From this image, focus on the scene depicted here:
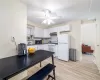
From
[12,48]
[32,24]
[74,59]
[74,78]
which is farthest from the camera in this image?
[32,24]

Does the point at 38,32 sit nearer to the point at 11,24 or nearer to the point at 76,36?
the point at 76,36

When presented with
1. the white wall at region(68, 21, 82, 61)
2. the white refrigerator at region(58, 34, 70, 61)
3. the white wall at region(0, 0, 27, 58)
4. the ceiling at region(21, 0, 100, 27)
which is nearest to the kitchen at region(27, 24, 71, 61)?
the white refrigerator at region(58, 34, 70, 61)

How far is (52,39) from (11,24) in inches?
151

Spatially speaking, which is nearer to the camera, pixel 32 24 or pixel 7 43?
pixel 7 43

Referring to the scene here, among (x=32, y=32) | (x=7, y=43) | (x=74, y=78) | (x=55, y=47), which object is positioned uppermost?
(x=32, y=32)

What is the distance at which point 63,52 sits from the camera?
3.99 m

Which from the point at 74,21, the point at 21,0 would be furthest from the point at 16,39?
the point at 74,21

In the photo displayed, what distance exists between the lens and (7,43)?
1.81 m

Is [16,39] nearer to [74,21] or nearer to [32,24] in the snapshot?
[32,24]

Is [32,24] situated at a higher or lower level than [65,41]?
higher

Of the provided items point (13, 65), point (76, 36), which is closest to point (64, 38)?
point (76, 36)

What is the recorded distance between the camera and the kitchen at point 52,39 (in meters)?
3.90

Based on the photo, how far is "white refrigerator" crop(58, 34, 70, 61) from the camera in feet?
12.5

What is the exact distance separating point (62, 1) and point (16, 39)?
1811mm
